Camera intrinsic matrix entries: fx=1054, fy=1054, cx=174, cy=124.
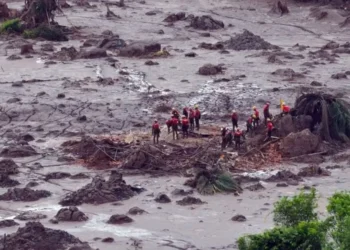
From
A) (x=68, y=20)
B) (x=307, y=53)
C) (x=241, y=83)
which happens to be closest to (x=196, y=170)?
(x=241, y=83)

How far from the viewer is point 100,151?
1049 inches

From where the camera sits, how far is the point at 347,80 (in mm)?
36344

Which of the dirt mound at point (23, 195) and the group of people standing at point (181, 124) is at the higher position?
the group of people standing at point (181, 124)

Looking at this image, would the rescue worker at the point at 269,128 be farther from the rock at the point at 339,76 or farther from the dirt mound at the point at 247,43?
the dirt mound at the point at 247,43

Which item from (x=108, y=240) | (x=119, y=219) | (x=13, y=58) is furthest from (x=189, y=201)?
(x=13, y=58)

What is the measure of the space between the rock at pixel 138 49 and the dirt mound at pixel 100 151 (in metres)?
13.9

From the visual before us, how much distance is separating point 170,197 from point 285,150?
14.8ft

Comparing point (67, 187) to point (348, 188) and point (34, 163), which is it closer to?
point (34, 163)

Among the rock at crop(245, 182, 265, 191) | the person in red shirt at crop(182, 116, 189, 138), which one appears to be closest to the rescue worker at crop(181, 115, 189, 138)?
the person in red shirt at crop(182, 116, 189, 138)

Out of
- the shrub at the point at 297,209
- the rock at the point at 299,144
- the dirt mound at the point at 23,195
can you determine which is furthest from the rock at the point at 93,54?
the shrub at the point at 297,209

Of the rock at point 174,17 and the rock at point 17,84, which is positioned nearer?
the rock at point 17,84

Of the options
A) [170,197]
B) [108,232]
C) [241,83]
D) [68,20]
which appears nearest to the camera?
[108,232]

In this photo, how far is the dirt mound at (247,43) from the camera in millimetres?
42938

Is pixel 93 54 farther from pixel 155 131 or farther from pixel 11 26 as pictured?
pixel 155 131
